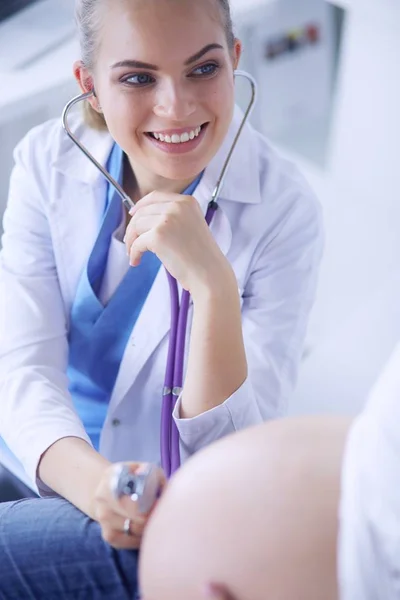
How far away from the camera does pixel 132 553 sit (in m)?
0.80

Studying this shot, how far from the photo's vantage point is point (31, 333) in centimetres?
107

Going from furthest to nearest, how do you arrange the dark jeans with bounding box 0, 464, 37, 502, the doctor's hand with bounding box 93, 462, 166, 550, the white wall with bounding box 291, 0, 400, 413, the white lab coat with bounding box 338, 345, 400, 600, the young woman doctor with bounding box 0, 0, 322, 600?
the white wall with bounding box 291, 0, 400, 413
the dark jeans with bounding box 0, 464, 37, 502
the young woman doctor with bounding box 0, 0, 322, 600
the doctor's hand with bounding box 93, 462, 166, 550
the white lab coat with bounding box 338, 345, 400, 600

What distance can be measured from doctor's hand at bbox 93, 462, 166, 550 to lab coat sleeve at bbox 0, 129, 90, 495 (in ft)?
0.64

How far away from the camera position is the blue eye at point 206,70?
0.94 metres

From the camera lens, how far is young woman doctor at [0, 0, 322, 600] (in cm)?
87

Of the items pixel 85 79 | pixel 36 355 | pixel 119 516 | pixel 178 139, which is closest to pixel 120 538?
pixel 119 516

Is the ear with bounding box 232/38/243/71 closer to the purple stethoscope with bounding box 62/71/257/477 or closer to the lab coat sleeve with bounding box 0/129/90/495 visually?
the purple stethoscope with bounding box 62/71/257/477

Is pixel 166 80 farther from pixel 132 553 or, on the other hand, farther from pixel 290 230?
pixel 132 553

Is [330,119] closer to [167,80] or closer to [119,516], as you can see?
[167,80]

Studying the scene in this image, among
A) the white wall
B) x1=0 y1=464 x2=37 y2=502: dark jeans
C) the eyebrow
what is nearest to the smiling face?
the eyebrow

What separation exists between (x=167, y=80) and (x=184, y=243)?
0.19 metres

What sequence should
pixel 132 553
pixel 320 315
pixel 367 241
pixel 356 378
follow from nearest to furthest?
pixel 132 553 < pixel 356 378 < pixel 320 315 < pixel 367 241

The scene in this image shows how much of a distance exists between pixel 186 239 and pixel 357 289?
42.5 inches

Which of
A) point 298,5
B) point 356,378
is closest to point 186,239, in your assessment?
point 356,378
